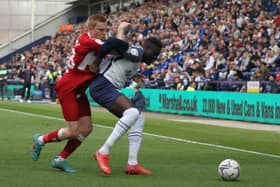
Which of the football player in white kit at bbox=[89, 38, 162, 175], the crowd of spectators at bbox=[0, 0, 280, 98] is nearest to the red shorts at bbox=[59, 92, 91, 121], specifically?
the football player in white kit at bbox=[89, 38, 162, 175]

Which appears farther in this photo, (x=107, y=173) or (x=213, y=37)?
(x=213, y=37)

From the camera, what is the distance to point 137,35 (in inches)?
1601

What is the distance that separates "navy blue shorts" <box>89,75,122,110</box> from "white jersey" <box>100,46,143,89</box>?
7cm

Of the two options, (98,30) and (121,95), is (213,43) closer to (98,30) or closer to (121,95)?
(98,30)

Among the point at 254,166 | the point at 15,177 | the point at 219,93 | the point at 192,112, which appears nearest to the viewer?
the point at 15,177

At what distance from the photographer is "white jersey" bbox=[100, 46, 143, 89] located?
33.0 feet

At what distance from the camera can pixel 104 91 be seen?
10023mm

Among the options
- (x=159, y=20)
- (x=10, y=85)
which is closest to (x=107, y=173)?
(x=159, y=20)

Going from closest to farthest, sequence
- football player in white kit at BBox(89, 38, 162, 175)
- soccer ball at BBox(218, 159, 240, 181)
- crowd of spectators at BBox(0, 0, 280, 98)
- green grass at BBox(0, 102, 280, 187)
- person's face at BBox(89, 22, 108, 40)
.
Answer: green grass at BBox(0, 102, 280, 187), soccer ball at BBox(218, 159, 240, 181), football player in white kit at BBox(89, 38, 162, 175), person's face at BBox(89, 22, 108, 40), crowd of spectators at BBox(0, 0, 280, 98)

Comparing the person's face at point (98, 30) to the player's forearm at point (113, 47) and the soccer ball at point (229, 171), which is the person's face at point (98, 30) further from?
the soccer ball at point (229, 171)

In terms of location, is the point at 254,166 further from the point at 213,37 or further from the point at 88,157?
the point at 213,37

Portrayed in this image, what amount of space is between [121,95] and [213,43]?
21.9m

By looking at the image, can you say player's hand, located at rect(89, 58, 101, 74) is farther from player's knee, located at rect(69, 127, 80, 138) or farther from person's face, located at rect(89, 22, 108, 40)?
player's knee, located at rect(69, 127, 80, 138)

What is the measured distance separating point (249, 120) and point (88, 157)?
13030 millimetres
